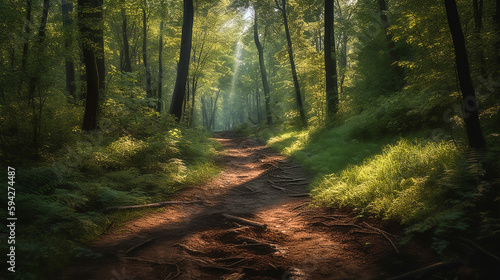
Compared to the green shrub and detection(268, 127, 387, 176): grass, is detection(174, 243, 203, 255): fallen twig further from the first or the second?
detection(268, 127, 387, 176): grass

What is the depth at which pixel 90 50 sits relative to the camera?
24.8 ft

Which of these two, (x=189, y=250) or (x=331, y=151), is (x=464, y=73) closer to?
(x=189, y=250)

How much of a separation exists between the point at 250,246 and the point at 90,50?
7.80m

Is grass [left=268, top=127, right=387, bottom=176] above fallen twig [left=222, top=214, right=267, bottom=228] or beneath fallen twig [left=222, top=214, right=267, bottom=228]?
above

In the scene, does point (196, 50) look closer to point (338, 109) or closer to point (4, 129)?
point (338, 109)

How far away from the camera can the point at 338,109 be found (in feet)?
46.2

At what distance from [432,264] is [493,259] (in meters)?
0.50

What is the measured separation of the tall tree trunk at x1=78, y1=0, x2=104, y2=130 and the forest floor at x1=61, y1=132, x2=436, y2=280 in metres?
4.65

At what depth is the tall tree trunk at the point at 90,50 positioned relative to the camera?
23.4 feet

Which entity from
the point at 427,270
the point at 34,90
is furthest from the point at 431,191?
the point at 34,90

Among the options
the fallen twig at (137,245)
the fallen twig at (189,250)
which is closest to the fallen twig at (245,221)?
the fallen twig at (189,250)

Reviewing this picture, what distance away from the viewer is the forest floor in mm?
2883

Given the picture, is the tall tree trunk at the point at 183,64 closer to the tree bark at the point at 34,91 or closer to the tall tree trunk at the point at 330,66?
the tree bark at the point at 34,91

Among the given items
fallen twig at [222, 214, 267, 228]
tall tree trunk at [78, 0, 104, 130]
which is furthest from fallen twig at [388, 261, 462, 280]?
tall tree trunk at [78, 0, 104, 130]
